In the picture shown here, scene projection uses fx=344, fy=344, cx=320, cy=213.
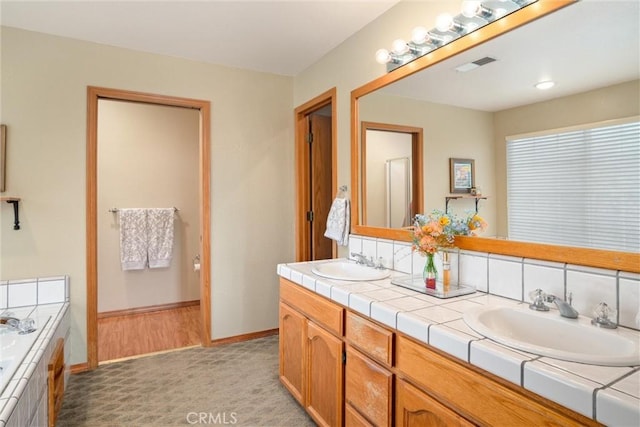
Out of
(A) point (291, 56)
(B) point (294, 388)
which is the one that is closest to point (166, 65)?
(A) point (291, 56)

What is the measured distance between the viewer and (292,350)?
2062 mm

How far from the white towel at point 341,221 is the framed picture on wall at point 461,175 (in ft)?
2.96

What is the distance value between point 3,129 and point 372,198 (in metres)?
2.48

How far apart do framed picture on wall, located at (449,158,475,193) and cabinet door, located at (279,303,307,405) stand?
3.49ft

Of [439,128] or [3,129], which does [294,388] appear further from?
[3,129]

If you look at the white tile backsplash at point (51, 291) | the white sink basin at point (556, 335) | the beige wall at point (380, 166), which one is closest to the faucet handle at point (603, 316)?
the white sink basin at point (556, 335)

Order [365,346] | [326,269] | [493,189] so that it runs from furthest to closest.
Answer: [326,269]
[493,189]
[365,346]

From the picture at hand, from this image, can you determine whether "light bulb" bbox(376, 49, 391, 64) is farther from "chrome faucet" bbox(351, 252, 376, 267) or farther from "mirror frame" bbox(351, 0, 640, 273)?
"chrome faucet" bbox(351, 252, 376, 267)

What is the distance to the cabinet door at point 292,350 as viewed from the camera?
6.36 feet

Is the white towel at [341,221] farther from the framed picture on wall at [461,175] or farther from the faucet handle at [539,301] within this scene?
the faucet handle at [539,301]

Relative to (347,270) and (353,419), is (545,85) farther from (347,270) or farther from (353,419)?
(353,419)

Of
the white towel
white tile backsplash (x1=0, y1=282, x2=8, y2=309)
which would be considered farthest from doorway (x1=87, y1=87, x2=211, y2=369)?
the white towel

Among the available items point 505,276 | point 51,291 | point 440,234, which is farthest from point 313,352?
point 51,291

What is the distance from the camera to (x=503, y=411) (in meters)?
0.90
